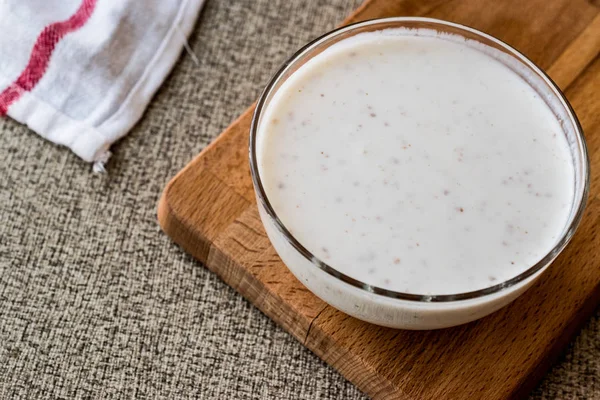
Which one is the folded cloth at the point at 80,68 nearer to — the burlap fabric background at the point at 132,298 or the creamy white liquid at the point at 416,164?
the burlap fabric background at the point at 132,298

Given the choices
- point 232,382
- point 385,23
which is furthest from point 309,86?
point 232,382

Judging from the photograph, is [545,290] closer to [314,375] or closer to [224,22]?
[314,375]

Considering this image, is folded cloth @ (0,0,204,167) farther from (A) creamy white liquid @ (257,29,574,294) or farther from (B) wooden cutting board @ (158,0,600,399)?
(A) creamy white liquid @ (257,29,574,294)

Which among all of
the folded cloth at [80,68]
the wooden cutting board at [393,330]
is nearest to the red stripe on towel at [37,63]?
the folded cloth at [80,68]

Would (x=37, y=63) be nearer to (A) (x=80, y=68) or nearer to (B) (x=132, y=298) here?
(A) (x=80, y=68)

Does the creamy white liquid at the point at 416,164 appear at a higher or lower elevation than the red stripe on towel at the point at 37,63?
higher

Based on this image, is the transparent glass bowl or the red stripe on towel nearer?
the transparent glass bowl

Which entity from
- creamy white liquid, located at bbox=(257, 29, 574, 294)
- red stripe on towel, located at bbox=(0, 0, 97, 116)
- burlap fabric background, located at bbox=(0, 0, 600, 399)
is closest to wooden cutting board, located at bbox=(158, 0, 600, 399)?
burlap fabric background, located at bbox=(0, 0, 600, 399)
